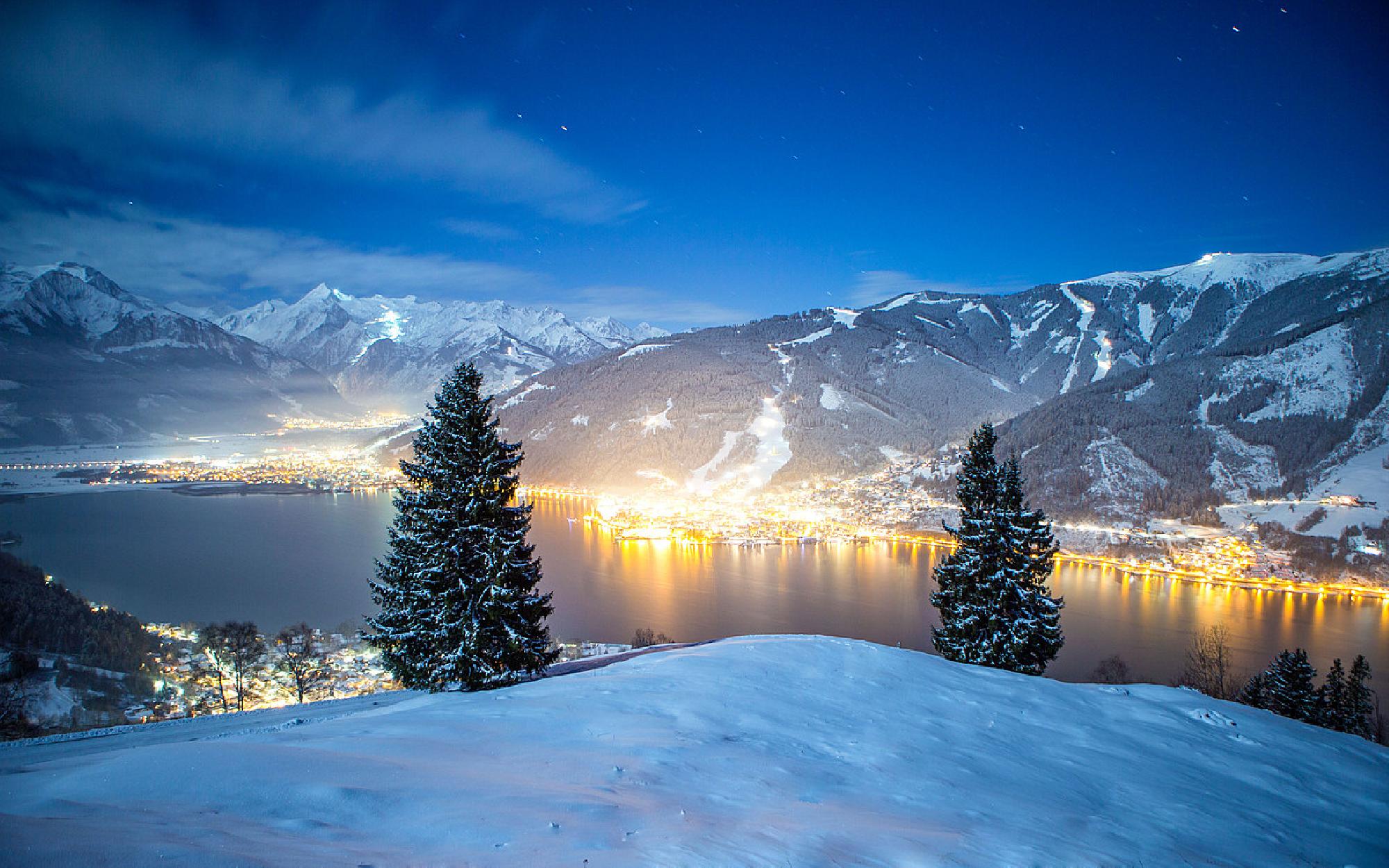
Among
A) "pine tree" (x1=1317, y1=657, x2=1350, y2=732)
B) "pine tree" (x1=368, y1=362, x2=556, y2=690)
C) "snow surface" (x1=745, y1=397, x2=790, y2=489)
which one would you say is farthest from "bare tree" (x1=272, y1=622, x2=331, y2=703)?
"snow surface" (x1=745, y1=397, x2=790, y2=489)

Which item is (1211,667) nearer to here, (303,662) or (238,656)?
(303,662)

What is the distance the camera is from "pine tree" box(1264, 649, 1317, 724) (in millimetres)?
21047

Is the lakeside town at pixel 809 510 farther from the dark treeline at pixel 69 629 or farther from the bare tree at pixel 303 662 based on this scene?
the dark treeline at pixel 69 629

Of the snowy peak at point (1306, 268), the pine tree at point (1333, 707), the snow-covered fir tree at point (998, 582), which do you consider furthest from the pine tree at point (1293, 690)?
the snowy peak at point (1306, 268)

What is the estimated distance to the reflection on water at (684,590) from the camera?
45.3 meters

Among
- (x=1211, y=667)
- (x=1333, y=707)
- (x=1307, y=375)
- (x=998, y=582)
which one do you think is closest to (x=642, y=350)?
(x=1307, y=375)

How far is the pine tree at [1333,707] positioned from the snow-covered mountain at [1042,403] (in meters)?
62.1

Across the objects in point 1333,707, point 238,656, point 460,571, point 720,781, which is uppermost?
point 460,571

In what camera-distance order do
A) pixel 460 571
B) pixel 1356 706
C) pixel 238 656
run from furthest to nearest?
pixel 238 656, pixel 1356 706, pixel 460 571

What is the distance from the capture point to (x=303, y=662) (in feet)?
92.6

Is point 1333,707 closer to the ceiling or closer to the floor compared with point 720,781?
closer to the floor

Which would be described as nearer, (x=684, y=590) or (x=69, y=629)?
(x=69, y=629)

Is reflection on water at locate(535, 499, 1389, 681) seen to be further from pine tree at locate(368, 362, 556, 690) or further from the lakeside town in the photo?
pine tree at locate(368, 362, 556, 690)

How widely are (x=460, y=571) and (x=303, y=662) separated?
2324cm
